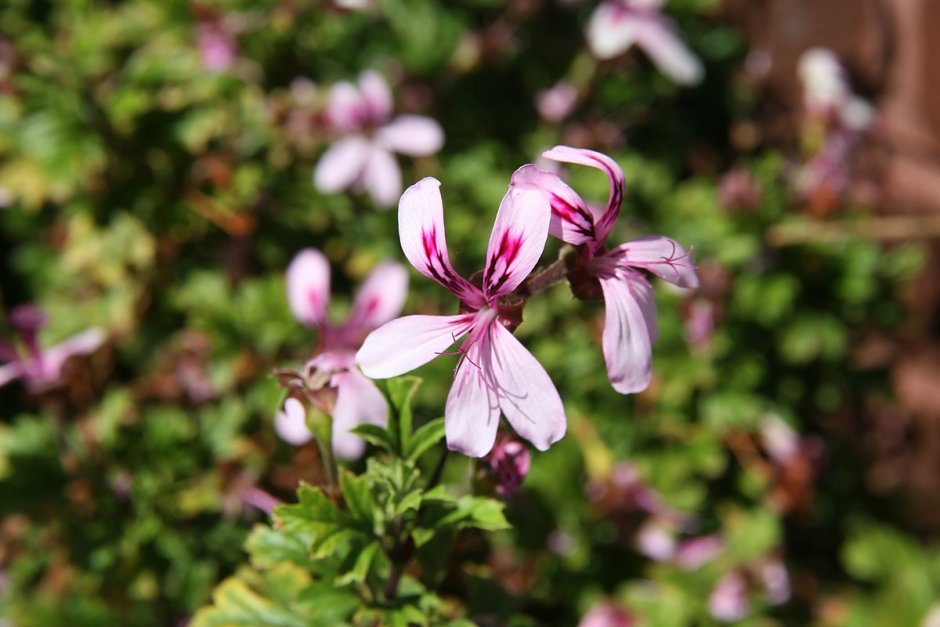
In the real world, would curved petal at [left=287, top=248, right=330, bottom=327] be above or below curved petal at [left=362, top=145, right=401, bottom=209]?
above

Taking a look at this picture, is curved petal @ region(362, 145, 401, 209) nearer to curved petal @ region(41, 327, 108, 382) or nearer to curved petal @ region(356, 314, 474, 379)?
curved petal @ region(41, 327, 108, 382)

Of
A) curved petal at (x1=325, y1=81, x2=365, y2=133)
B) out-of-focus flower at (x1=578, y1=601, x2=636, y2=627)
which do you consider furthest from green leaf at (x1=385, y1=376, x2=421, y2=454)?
curved petal at (x1=325, y1=81, x2=365, y2=133)

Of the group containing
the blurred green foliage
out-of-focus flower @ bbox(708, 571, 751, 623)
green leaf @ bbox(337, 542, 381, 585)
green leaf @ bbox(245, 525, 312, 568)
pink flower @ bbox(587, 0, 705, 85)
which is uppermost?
pink flower @ bbox(587, 0, 705, 85)

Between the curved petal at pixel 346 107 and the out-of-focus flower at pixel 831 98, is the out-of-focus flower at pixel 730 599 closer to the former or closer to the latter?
the out-of-focus flower at pixel 831 98

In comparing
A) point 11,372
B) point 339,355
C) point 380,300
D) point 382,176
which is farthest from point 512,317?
point 382,176

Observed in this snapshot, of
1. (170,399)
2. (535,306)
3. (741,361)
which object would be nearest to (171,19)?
(170,399)

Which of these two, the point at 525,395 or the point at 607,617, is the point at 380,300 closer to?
the point at 525,395
